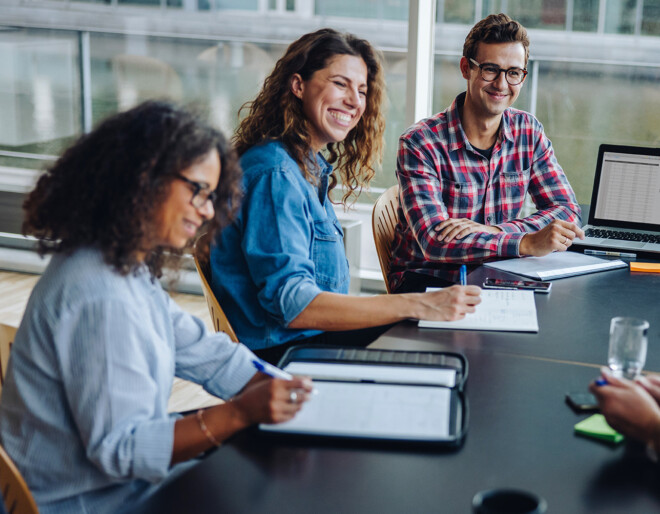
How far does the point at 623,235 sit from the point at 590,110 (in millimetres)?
1509

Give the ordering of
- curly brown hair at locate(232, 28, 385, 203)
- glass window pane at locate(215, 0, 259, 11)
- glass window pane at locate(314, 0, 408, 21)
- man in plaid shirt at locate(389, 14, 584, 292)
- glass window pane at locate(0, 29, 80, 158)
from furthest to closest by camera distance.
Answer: glass window pane at locate(0, 29, 80, 158), glass window pane at locate(215, 0, 259, 11), glass window pane at locate(314, 0, 408, 21), man in plaid shirt at locate(389, 14, 584, 292), curly brown hair at locate(232, 28, 385, 203)

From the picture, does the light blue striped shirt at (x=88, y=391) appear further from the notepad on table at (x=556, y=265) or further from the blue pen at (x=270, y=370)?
the notepad on table at (x=556, y=265)

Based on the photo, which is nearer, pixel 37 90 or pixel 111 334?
pixel 111 334

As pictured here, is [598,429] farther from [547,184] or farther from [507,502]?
Result: [547,184]

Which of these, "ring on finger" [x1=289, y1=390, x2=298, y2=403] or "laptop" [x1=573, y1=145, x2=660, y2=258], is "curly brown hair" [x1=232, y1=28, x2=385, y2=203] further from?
"laptop" [x1=573, y1=145, x2=660, y2=258]

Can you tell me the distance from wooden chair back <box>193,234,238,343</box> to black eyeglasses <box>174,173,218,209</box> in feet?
1.84

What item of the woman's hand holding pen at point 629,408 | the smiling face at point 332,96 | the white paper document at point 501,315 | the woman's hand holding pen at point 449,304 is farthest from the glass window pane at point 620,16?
the woman's hand holding pen at point 629,408

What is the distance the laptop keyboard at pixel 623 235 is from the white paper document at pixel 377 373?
1.37m

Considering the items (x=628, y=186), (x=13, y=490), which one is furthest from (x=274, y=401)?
(x=628, y=186)

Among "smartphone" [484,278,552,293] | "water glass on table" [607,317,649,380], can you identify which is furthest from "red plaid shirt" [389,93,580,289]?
"water glass on table" [607,317,649,380]

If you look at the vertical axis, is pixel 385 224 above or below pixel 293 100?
below

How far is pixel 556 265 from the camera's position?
2.26 m

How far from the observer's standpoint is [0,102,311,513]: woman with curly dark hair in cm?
115

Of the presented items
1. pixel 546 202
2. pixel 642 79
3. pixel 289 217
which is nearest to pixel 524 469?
pixel 289 217
